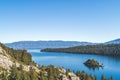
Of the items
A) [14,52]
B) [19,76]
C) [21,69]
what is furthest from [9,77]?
[14,52]

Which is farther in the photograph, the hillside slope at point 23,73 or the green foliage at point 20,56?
the green foliage at point 20,56

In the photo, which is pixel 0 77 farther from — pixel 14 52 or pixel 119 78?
pixel 119 78

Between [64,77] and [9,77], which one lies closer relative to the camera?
[9,77]

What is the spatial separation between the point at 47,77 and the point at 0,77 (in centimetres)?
2593

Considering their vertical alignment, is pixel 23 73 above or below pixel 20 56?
below

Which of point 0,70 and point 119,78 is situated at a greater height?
point 0,70

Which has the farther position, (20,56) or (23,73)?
(20,56)

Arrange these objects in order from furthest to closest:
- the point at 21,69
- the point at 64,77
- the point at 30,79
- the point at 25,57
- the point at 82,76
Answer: the point at 25,57
the point at 82,76
the point at 64,77
the point at 21,69
the point at 30,79

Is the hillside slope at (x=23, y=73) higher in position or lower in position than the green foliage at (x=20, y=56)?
lower

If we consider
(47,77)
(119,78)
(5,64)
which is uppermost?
(5,64)

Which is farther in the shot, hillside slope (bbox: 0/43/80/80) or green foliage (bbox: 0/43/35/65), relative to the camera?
green foliage (bbox: 0/43/35/65)

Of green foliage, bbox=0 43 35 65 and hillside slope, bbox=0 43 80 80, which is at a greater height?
green foliage, bbox=0 43 35 65

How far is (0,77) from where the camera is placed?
78.8 m

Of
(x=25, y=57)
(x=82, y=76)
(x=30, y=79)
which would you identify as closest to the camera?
(x=30, y=79)
